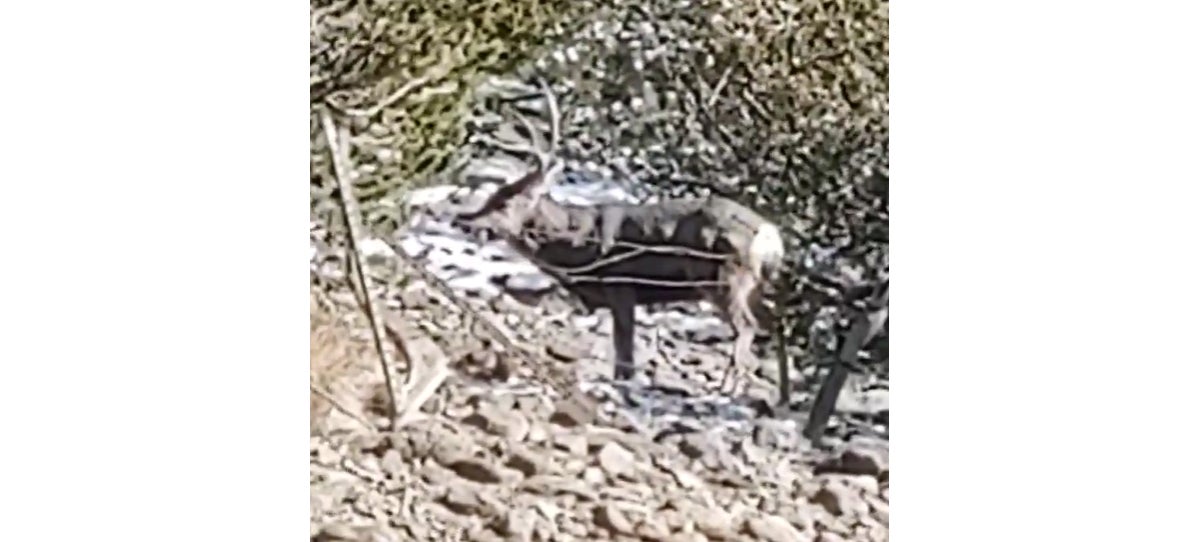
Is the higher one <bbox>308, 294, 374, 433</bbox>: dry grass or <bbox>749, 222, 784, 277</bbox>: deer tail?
<bbox>749, 222, 784, 277</bbox>: deer tail

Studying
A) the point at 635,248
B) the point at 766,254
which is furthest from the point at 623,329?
the point at 766,254

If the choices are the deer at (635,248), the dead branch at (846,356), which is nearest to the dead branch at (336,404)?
the deer at (635,248)

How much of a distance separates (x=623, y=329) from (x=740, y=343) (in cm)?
16

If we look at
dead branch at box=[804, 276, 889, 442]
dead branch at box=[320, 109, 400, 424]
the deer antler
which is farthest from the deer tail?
dead branch at box=[320, 109, 400, 424]

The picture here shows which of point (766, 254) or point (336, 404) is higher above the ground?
point (766, 254)

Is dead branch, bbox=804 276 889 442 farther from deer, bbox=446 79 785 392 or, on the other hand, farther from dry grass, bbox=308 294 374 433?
dry grass, bbox=308 294 374 433

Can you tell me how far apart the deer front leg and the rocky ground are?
2 centimetres

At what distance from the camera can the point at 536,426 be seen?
1446 mm

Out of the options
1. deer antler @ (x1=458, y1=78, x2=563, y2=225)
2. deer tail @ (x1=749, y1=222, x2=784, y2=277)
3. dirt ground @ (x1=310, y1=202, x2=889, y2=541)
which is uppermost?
deer antler @ (x1=458, y1=78, x2=563, y2=225)

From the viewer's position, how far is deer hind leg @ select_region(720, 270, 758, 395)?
1.43 metres

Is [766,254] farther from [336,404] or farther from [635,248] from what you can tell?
[336,404]

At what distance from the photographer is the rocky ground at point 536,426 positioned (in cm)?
143

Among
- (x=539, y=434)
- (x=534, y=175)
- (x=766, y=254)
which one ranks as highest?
(x=534, y=175)
